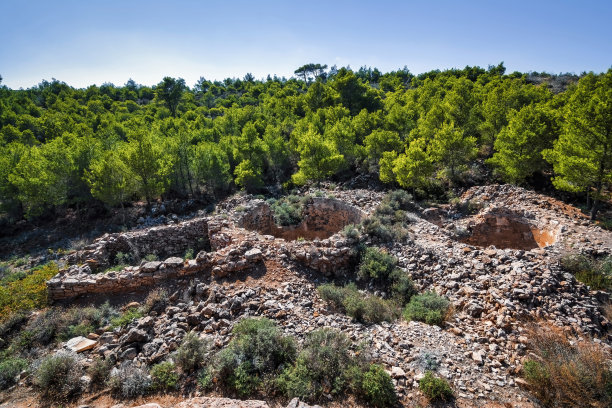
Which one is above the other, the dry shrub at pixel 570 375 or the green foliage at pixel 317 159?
the green foliage at pixel 317 159

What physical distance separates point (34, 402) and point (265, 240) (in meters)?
9.10

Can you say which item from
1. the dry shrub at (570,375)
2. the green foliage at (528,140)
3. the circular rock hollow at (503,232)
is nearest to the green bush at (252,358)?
the dry shrub at (570,375)

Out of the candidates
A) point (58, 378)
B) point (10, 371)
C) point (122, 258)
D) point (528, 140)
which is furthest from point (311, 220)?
point (528, 140)

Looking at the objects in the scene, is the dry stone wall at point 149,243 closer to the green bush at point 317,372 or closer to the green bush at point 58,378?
the green bush at point 58,378

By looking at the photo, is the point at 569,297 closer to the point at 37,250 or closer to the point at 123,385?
the point at 123,385

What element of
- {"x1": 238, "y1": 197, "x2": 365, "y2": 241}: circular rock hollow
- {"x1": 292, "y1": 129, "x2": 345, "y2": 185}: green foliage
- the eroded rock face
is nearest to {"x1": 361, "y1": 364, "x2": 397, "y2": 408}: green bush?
{"x1": 238, "y1": 197, "x2": 365, "y2": 241}: circular rock hollow

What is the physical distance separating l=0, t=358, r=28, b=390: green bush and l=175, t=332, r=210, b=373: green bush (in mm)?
4430

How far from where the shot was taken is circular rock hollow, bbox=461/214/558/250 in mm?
15836

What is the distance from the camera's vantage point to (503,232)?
1677cm

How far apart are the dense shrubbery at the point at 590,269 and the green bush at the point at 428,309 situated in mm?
5177

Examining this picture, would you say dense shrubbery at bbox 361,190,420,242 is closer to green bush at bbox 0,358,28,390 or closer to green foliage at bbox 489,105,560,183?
green foliage at bbox 489,105,560,183

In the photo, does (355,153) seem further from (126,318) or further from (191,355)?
(191,355)

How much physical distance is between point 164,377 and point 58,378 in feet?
8.95

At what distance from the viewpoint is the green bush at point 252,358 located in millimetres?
6676
